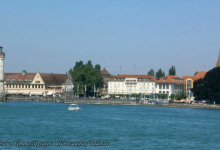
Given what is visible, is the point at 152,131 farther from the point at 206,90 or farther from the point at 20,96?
the point at 20,96

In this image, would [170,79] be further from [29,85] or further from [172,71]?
[29,85]

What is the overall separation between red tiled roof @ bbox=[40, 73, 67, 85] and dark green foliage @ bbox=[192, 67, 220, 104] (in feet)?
171

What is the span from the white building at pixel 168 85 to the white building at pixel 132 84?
74.2 inches

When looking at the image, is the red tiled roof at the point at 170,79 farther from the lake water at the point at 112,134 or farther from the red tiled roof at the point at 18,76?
the lake water at the point at 112,134

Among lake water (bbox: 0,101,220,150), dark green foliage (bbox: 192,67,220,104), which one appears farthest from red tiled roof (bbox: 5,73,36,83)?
lake water (bbox: 0,101,220,150)

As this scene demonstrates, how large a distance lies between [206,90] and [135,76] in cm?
5019

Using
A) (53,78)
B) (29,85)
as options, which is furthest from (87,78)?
(29,85)

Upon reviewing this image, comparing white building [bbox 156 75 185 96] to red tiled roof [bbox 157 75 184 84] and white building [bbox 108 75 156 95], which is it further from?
white building [bbox 108 75 156 95]

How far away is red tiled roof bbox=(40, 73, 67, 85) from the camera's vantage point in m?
144

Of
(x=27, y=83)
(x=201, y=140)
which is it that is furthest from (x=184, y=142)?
(x=27, y=83)

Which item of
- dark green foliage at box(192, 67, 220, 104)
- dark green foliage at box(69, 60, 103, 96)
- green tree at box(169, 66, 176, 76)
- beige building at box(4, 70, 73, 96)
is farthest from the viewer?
green tree at box(169, 66, 176, 76)

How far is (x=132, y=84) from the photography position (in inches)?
5738

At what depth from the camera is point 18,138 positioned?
4288cm

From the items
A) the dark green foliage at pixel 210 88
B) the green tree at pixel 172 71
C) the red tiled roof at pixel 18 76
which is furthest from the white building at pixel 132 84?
the dark green foliage at pixel 210 88
